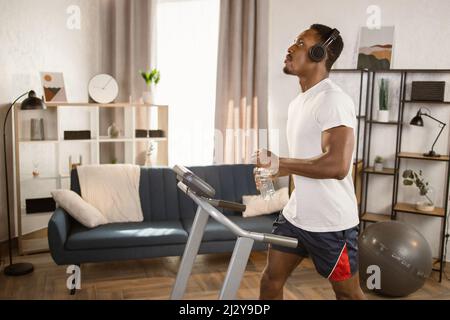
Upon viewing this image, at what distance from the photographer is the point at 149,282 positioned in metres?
3.37

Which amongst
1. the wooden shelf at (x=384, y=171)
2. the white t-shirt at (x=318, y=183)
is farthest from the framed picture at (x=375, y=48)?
the white t-shirt at (x=318, y=183)

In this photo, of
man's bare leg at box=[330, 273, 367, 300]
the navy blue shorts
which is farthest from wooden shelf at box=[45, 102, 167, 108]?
man's bare leg at box=[330, 273, 367, 300]

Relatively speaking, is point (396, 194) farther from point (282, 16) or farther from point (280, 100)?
point (282, 16)

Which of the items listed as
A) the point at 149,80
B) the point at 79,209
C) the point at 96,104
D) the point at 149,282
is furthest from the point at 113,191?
the point at 149,80

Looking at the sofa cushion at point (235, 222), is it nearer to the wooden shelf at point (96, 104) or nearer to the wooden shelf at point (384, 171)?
the wooden shelf at point (384, 171)

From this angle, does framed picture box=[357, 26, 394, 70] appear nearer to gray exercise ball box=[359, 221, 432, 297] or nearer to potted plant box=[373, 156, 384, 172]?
potted plant box=[373, 156, 384, 172]

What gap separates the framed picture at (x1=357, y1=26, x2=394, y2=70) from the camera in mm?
3941

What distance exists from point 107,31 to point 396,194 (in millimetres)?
2915

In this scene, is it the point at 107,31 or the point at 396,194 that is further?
the point at 107,31

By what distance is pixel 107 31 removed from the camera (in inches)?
183

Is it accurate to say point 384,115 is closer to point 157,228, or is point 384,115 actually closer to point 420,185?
point 420,185

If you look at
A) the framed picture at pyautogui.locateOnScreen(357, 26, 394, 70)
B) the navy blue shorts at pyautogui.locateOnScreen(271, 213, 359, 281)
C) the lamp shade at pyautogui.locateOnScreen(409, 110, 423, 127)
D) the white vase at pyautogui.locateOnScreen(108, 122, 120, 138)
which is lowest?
the navy blue shorts at pyautogui.locateOnScreen(271, 213, 359, 281)

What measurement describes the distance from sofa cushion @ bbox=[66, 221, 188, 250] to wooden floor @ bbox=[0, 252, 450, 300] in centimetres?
27

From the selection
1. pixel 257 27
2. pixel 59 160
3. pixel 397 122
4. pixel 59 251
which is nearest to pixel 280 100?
pixel 257 27
